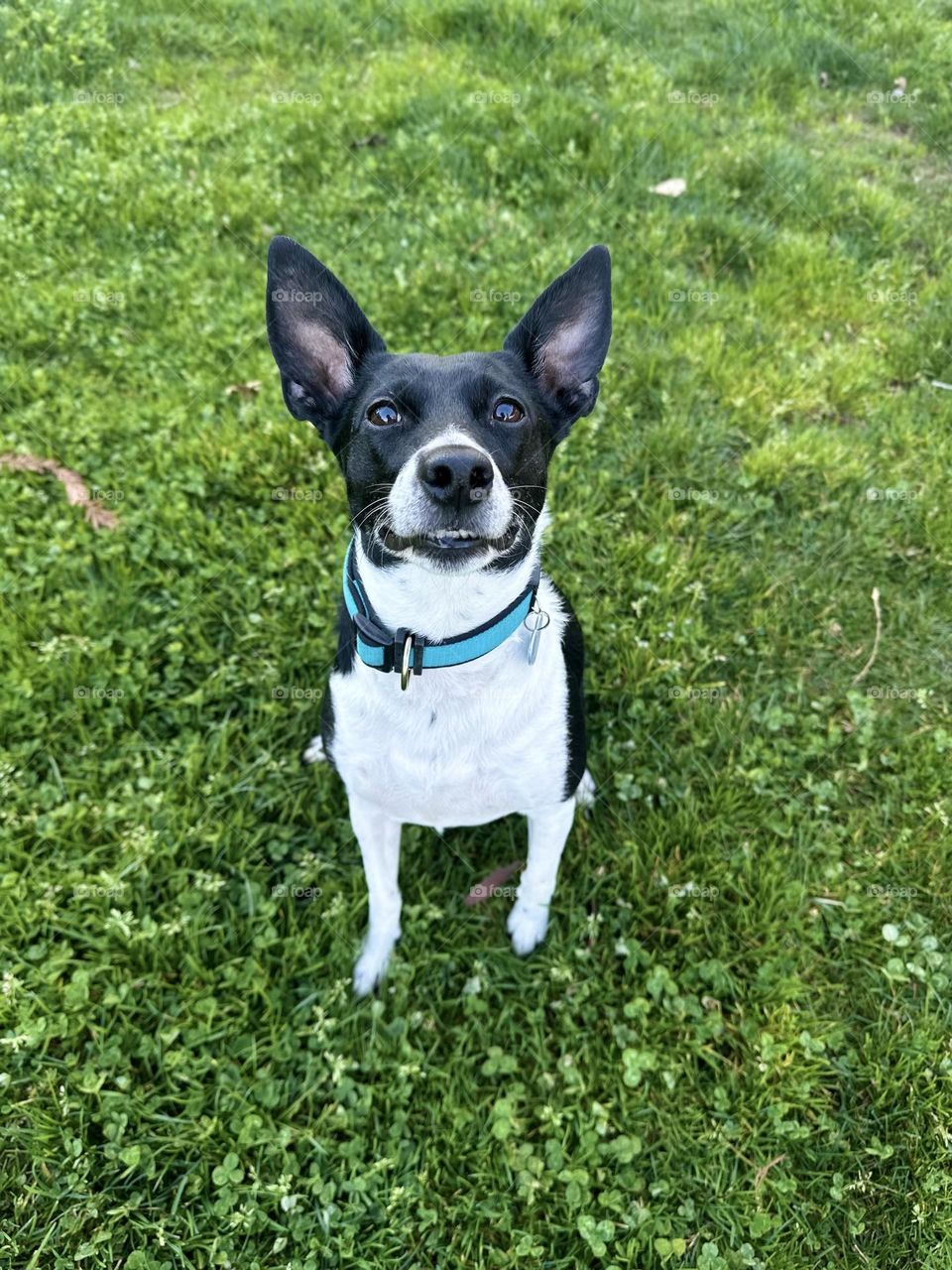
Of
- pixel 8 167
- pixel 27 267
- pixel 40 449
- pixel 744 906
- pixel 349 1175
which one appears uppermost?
pixel 8 167

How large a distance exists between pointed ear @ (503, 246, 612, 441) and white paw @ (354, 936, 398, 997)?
1.87 metres

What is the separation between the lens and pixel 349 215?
16.9 ft

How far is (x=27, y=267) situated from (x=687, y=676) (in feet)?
14.7

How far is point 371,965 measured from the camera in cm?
285

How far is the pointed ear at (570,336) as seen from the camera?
7.92 ft

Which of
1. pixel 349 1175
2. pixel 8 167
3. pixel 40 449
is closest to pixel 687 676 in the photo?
pixel 349 1175

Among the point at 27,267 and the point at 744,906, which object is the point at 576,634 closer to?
the point at 744,906

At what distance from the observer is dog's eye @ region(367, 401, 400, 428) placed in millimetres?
2287
